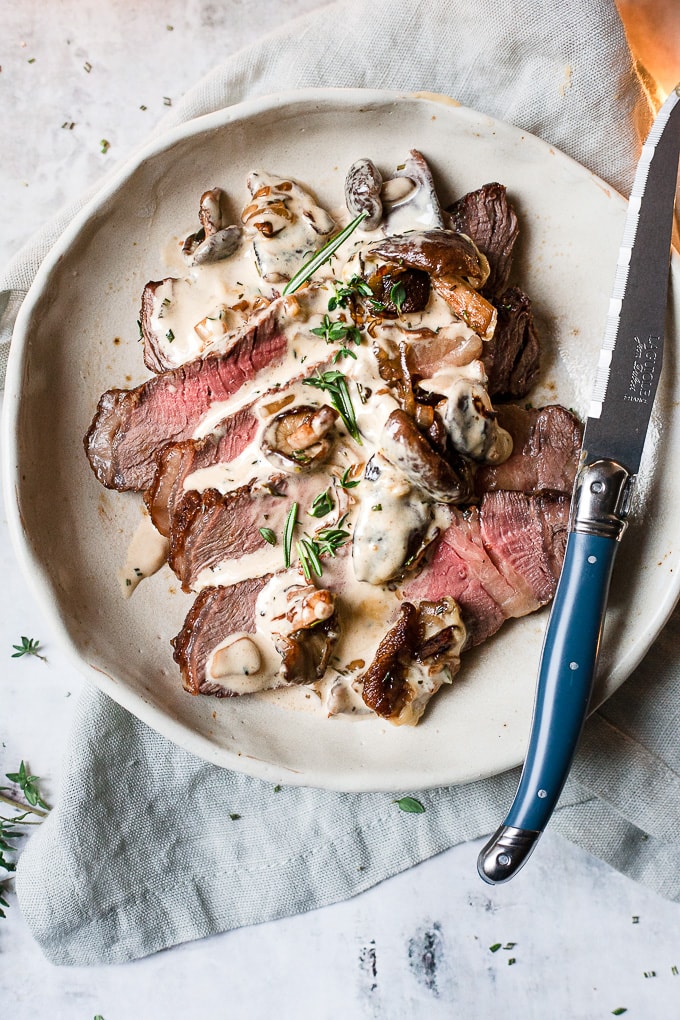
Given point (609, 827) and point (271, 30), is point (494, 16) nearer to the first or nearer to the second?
point (271, 30)

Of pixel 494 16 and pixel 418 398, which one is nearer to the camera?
pixel 418 398

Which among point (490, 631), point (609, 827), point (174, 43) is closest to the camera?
point (490, 631)

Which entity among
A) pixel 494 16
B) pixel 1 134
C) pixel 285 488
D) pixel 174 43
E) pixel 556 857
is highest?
pixel 494 16

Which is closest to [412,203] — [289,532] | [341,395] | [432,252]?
[432,252]

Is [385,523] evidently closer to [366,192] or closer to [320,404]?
[320,404]

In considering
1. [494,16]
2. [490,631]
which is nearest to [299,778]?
[490,631]

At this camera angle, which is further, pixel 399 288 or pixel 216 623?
pixel 216 623

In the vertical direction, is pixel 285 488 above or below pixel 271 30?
below

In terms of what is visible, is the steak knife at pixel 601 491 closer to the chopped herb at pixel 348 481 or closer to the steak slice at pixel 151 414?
the chopped herb at pixel 348 481
